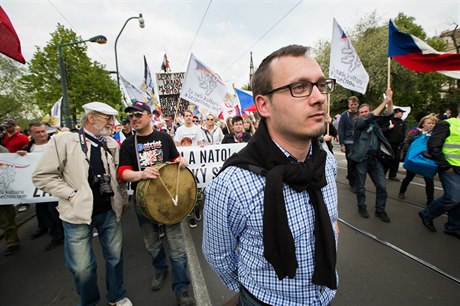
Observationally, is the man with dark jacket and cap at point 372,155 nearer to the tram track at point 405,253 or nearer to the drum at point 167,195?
the tram track at point 405,253

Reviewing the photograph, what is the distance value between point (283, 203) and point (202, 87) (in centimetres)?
501

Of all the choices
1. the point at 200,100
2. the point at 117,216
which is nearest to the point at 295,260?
the point at 117,216

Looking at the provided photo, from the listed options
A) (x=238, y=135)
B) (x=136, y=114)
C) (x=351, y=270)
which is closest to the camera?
(x=136, y=114)

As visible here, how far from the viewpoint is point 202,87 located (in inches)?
223

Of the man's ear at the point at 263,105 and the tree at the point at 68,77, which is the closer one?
the man's ear at the point at 263,105

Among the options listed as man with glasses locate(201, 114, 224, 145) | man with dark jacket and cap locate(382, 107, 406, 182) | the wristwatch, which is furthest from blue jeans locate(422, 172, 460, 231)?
the wristwatch

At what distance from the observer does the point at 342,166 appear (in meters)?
9.83

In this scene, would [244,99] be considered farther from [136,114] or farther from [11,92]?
[11,92]

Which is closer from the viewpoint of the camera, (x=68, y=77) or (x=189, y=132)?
(x=189, y=132)

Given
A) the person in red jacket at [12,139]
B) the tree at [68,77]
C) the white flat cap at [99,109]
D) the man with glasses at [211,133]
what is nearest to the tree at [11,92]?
the tree at [68,77]

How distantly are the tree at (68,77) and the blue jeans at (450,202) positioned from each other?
23.0 meters

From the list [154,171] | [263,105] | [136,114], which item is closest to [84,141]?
[136,114]

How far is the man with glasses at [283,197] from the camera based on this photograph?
3.61 ft

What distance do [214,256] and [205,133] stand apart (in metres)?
5.17
